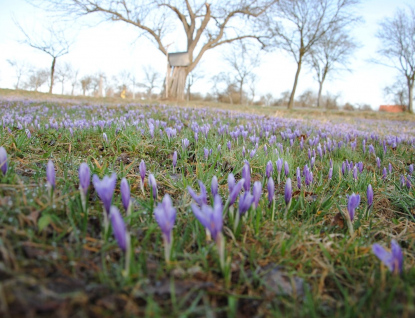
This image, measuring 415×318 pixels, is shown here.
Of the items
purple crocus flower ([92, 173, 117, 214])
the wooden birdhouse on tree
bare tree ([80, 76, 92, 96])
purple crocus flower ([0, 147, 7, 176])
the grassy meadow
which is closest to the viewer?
the grassy meadow

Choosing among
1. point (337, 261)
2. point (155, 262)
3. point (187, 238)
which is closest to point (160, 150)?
point (187, 238)

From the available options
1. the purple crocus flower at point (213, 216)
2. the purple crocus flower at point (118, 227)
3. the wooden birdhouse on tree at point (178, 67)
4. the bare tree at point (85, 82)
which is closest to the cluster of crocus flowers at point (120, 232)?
the purple crocus flower at point (118, 227)

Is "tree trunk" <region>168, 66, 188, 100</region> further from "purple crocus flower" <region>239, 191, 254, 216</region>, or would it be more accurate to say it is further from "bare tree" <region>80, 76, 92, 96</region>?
"bare tree" <region>80, 76, 92, 96</region>

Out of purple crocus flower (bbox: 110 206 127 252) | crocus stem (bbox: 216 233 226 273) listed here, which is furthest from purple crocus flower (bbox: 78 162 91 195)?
crocus stem (bbox: 216 233 226 273)

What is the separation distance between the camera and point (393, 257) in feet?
3.52

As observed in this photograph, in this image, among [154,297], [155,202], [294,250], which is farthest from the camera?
[155,202]

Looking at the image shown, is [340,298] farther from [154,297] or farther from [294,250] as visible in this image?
[154,297]

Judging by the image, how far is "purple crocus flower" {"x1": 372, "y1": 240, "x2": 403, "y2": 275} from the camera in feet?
3.46

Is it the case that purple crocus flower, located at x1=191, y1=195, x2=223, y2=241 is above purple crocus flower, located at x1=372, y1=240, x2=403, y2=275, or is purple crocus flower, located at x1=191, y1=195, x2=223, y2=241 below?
above

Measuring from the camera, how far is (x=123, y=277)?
963mm

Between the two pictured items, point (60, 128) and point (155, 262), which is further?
point (60, 128)

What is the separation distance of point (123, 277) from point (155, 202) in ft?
2.38

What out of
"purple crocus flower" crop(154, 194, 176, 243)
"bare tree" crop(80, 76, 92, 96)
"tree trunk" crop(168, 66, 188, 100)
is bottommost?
"purple crocus flower" crop(154, 194, 176, 243)

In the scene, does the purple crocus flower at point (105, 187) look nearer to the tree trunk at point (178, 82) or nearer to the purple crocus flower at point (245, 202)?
the purple crocus flower at point (245, 202)
